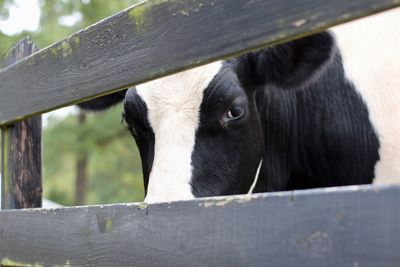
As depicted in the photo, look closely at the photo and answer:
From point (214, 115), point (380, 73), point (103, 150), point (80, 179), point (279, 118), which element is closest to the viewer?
point (214, 115)

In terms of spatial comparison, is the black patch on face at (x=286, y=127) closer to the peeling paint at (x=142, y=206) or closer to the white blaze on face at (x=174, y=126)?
the white blaze on face at (x=174, y=126)

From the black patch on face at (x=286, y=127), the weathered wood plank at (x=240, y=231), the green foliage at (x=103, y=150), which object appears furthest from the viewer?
the green foliage at (x=103, y=150)

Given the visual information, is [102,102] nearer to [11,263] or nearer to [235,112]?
[235,112]

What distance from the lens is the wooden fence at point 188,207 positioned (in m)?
1.21

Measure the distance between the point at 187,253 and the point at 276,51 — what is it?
1502 millimetres

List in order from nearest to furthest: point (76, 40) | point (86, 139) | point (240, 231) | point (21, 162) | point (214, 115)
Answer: point (240, 231), point (76, 40), point (214, 115), point (21, 162), point (86, 139)

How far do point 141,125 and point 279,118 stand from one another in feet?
2.84

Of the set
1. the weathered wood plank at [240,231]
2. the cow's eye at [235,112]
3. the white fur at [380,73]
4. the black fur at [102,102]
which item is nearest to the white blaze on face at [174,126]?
the cow's eye at [235,112]

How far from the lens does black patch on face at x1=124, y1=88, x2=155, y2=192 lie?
111 inches

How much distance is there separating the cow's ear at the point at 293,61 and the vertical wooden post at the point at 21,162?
115cm

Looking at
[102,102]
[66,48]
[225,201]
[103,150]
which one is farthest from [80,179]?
[225,201]

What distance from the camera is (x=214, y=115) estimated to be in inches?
108

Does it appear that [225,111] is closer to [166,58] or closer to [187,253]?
[166,58]

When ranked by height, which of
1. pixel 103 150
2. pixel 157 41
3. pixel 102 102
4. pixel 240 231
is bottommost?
pixel 240 231
